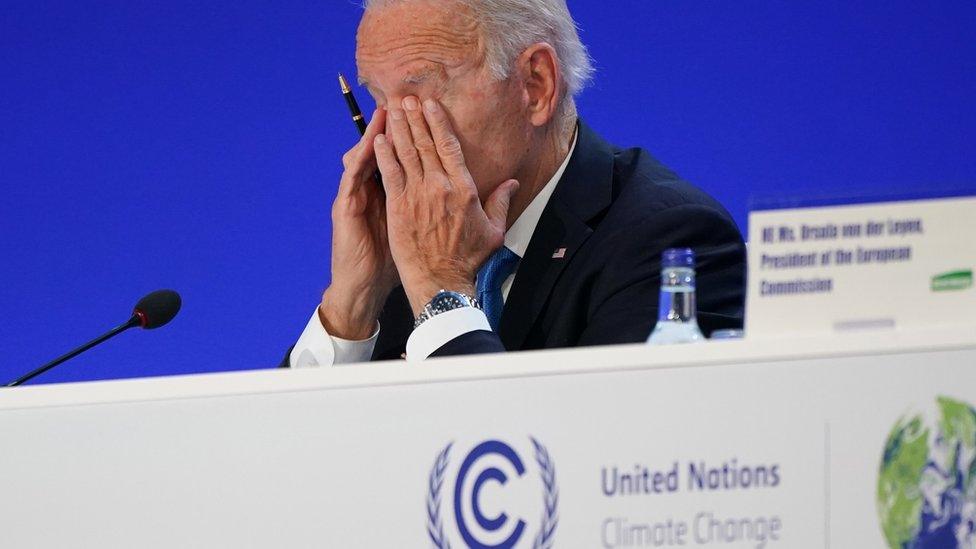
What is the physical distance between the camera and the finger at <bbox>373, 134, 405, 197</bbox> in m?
2.20

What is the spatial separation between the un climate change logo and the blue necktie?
1.04 metres

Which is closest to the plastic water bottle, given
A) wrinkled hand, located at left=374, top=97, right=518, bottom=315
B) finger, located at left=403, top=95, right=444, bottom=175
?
wrinkled hand, located at left=374, top=97, right=518, bottom=315

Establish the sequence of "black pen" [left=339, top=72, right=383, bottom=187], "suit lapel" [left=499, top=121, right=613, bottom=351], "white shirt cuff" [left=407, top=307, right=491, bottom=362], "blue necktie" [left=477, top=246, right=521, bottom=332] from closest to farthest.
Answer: "white shirt cuff" [left=407, top=307, right=491, bottom=362] < "suit lapel" [left=499, top=121, right=613, bottom=351] < "blue necktie" [left=477, top=246, right=521, bottom=332] < "black pen" [left=339, top=72, right=383, bottom=187]

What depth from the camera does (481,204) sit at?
2.24 meters

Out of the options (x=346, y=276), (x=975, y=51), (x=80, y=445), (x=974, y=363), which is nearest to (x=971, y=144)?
(x=975, y=51)

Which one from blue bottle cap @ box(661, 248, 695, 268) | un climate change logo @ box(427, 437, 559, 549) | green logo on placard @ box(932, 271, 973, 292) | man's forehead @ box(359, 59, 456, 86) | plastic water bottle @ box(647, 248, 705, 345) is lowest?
un climate change logo @ box(427, 437, 559, 549)

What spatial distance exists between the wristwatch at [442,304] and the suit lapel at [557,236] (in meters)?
0.19

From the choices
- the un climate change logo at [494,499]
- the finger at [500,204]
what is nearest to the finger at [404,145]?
the finger at [500,204]

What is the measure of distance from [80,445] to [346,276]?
964 millimetres

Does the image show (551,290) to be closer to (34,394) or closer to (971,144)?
(34,394)

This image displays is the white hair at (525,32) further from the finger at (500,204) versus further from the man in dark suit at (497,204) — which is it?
the finger at (500,204)

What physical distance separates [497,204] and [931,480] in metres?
1.16

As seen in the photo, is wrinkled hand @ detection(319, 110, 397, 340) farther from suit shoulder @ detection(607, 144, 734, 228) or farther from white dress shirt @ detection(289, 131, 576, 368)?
suit shoulder @ detection(607, 144, 734, 228)

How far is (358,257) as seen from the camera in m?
2.29
